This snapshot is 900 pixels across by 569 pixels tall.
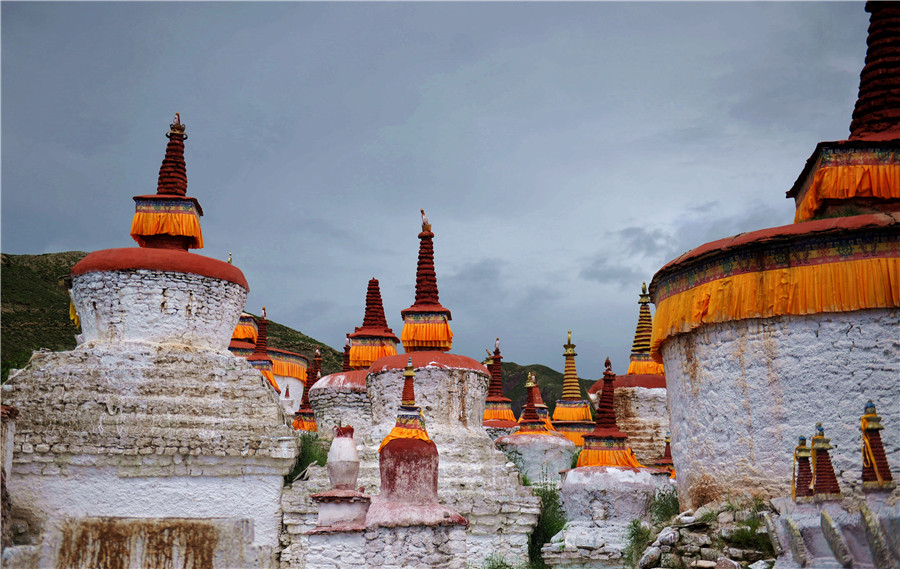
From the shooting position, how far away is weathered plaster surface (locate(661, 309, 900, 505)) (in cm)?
1090

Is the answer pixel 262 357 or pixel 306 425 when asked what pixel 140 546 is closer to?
pixel 306 425

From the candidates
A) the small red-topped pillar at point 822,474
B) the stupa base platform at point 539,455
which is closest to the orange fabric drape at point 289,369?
the stupa base platform at point 539,455

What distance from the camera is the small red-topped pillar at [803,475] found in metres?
9.84

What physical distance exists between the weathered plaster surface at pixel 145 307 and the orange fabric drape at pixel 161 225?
1.20m

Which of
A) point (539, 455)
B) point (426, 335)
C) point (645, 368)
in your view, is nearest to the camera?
point (426, 335)

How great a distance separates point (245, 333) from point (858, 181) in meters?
24.3

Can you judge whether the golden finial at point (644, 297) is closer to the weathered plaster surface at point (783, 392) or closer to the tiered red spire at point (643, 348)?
the tiered red spire at point (643, 348)

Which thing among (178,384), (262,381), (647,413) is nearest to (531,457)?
(647,413)

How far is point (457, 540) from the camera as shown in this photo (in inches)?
485

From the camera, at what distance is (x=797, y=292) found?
11297 millimetres

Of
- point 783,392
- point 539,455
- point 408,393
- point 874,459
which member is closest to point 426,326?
point 539,455

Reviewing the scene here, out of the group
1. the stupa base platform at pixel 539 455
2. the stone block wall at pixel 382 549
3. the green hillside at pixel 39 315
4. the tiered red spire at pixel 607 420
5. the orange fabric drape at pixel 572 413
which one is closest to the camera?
the stone block wall at pixel 382 549

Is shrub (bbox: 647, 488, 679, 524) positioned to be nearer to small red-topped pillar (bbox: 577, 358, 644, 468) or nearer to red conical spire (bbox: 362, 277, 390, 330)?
small red-topped pillar (bbox: 577, 358, 644, 468)

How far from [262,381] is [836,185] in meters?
10.1
